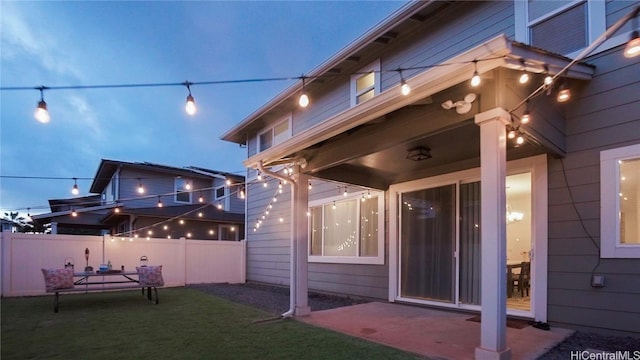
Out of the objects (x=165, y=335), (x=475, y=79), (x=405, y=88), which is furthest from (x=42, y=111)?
(x=475, y=79)

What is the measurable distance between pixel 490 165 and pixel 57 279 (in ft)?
23.1

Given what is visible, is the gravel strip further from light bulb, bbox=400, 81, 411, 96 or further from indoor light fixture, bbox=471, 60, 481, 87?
light bulb, bbox=400, 81, 411, 96

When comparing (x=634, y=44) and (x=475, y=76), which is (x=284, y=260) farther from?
(x=634, y=44)

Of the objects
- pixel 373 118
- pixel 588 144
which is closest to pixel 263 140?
→ pixel 373 118

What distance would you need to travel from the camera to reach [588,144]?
4.75 meters

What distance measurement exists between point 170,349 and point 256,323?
4.85ft

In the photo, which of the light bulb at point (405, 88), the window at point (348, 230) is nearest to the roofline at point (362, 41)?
the light bulb at point (405, 88)

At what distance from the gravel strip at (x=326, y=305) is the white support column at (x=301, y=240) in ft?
1.94

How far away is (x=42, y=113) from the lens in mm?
3670

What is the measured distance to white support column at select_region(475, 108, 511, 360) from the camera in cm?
340

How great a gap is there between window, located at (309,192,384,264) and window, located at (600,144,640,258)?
11.9 feet

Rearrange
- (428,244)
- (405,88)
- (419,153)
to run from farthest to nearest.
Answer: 1. (428,244)
2. (419,153)
3. (405,88)

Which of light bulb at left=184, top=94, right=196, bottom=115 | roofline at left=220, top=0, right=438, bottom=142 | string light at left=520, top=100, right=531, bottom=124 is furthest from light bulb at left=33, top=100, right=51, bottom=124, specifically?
string light at left=520, top=100, right=531, bottom=124

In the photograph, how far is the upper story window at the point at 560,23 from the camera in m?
4.81
